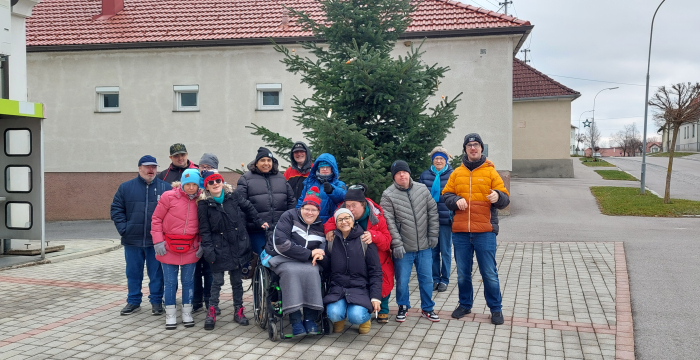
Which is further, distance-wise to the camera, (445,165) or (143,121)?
(143,121)

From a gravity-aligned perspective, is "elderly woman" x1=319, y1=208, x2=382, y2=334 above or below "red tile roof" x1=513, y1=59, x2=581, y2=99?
below

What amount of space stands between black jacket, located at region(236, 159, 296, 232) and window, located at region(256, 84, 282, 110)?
1159 cm

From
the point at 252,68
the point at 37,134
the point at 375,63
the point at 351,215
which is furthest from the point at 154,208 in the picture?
the point at 252,68

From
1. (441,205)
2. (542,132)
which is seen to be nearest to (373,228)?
(441,205)

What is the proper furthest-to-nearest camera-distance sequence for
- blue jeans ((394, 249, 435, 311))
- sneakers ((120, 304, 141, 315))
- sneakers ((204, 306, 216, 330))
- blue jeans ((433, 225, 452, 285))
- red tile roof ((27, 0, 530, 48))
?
red tile roof ((27, 0, 530, 48)) → blue jeans ((433, 225, 452, 285)) → sneakers ((120, 304, 141, 315)) → blue jeans ((394, 249, 435, 311)) → sneakers ((204, 306, 216, 330))

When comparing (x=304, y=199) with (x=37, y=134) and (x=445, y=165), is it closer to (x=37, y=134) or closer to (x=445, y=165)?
(x=445, y=165)

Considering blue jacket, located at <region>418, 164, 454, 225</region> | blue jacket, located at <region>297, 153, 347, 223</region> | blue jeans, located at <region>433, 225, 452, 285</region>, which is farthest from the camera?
blue jeans, located at <region>433, 225, 452, 285</region>

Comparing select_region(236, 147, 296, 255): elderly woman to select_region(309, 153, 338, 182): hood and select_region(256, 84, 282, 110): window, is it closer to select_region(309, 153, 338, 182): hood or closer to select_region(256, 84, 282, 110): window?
select_region(309, 153, 338, 182): hood

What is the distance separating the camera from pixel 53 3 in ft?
70.2

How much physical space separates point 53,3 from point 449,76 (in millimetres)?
15267

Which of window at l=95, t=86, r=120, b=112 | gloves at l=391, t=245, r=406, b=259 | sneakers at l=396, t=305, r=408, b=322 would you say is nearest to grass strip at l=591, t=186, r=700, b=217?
sneakers at l=396, t=305, r=408, b=322

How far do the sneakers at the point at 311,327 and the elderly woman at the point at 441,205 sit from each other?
243cm

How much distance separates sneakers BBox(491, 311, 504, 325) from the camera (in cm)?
595

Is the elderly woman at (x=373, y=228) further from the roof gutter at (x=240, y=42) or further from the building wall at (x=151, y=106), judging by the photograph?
the building wall at (x=151, y=106)
